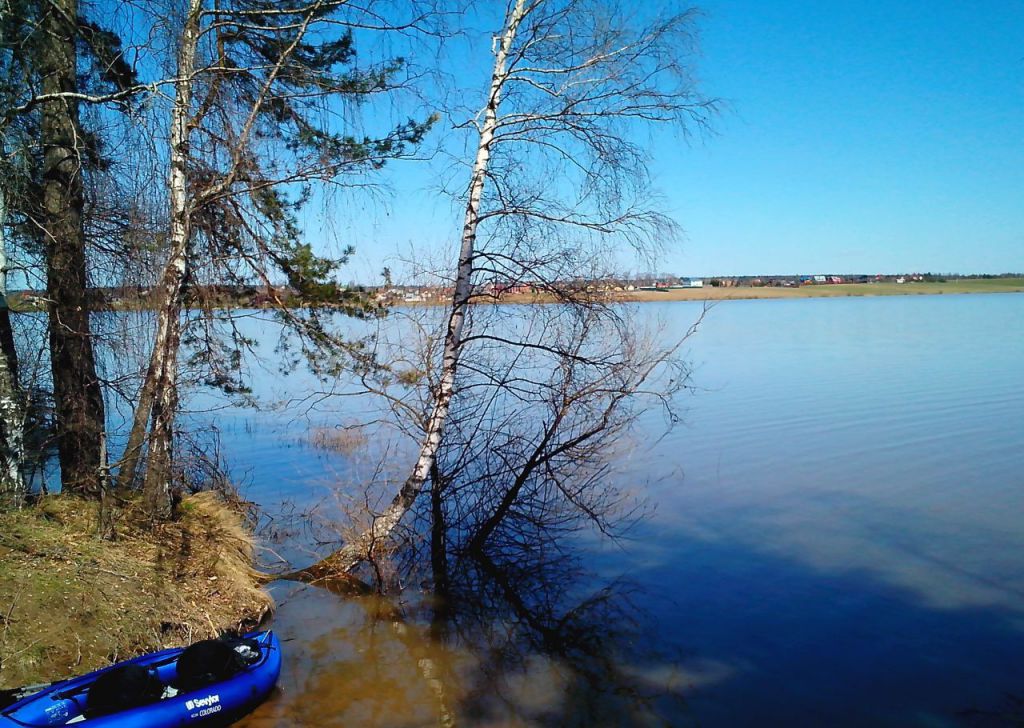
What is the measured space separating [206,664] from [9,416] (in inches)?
136

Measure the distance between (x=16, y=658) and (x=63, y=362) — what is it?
11.4 feet

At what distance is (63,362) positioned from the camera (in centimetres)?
907

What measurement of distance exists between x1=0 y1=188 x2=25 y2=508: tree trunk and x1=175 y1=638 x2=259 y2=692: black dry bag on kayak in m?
2.93

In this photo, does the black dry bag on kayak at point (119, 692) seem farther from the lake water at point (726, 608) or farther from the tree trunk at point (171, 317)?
the tree trunk at point (171, 317)

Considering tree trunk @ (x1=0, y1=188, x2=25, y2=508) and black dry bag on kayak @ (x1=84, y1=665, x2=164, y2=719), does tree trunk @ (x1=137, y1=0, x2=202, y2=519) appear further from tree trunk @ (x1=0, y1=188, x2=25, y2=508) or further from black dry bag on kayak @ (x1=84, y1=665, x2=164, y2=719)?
black dry bag on kayak @ (x1=84, y1=665, x2=164, y2=719)

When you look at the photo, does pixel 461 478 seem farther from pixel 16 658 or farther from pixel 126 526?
pixel 16 658

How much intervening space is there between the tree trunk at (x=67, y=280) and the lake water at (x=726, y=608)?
3.13m

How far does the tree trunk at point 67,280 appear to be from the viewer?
8344 mm

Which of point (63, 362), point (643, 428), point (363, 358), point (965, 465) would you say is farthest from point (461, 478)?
point (965, 465)

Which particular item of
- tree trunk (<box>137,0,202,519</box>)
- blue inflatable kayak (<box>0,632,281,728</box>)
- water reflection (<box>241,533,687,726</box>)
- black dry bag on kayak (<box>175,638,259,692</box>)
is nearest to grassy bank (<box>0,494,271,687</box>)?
blue inflatable kayak (<box>0,632,281,728</box>)

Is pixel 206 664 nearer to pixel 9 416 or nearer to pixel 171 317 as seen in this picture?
pixel 9 416

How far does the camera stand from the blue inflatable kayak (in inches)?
243

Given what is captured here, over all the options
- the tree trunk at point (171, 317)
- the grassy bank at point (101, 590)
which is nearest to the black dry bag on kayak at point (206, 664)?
the grassy bank at point (101, 590)

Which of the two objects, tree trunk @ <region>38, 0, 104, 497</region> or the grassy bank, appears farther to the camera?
tree trunk @ <region>38, 0, 104, 497</region>
